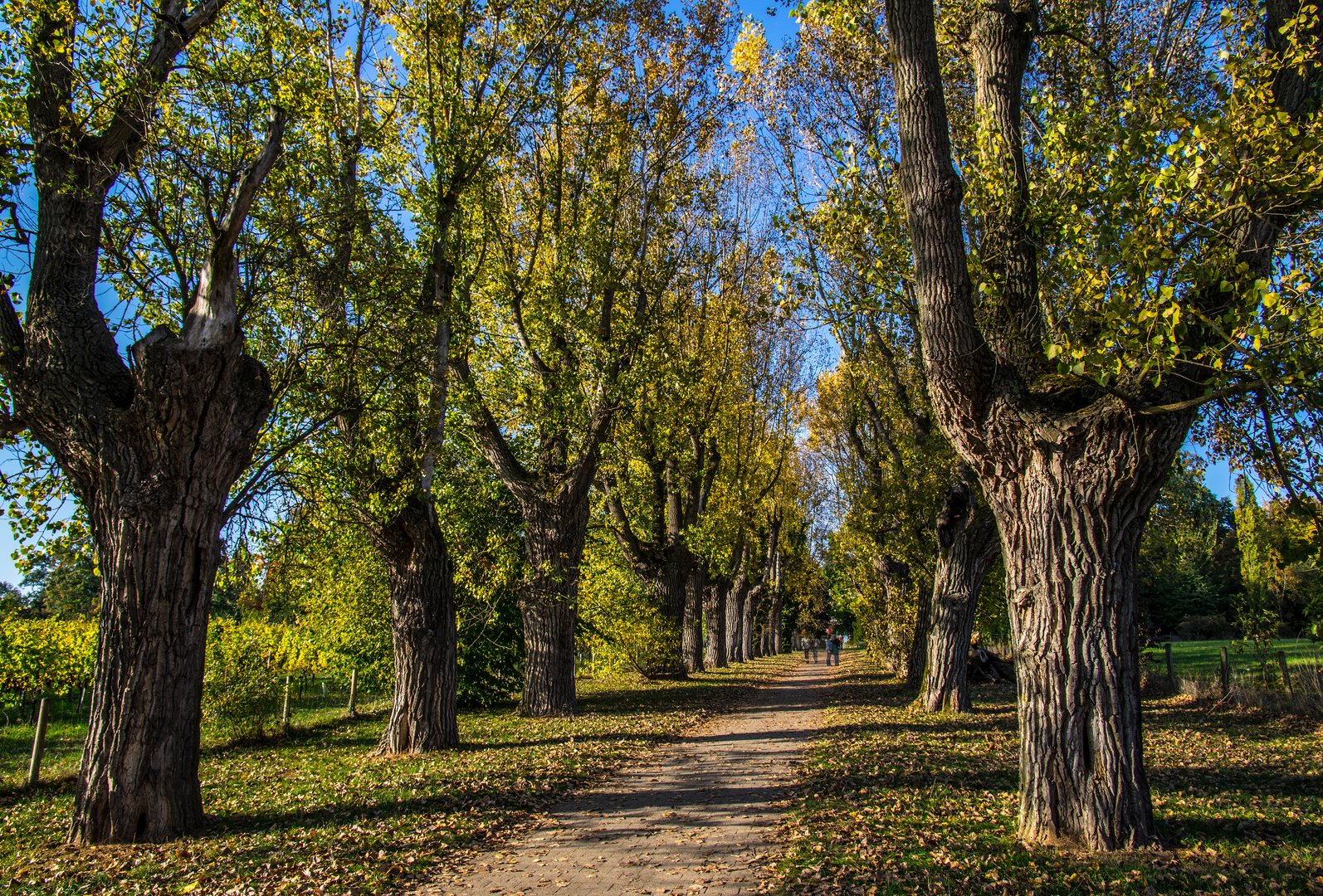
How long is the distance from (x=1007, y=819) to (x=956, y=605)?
293 inches

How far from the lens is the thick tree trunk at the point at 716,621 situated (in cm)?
3061

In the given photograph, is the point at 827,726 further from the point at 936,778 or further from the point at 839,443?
the point at 839,443

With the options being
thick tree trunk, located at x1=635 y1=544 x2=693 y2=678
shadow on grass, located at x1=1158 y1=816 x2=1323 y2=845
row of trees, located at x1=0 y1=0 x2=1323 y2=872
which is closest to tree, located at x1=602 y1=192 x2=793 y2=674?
thick tree trunk, located at x1=635 y1=544 x2=693 y2=678

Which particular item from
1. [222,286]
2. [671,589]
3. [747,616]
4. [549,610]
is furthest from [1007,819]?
[747,616]

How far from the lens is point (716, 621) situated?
3111 centimetres

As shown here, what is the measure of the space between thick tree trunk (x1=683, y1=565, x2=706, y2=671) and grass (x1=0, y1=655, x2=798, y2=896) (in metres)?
12.0

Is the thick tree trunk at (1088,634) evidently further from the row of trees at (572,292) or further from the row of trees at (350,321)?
the row of trees at (350,321)

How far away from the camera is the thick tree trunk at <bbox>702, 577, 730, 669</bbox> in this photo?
1205 inches

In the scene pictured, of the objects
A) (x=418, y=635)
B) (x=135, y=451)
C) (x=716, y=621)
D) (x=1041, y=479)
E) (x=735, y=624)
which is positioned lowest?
(x=735, y=624)

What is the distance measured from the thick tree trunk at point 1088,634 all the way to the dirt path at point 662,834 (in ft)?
7.82

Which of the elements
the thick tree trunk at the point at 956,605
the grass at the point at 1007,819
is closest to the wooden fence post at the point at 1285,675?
the grass at the point at 1007,819

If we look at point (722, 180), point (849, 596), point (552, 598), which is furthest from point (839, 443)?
point (552, 598)

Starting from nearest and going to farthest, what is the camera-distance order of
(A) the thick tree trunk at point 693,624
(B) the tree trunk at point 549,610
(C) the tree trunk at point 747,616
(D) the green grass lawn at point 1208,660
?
(B) the tree trunk at point 549,610
(D) the green grass lawn at point 1208,660
(A) the thick tree trunk at point 693,624
(C) the tree trunk at point 747,616

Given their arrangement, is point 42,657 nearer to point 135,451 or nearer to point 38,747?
point 38,747
